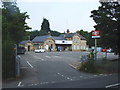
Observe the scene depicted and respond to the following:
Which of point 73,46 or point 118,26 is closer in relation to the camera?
point 118,26

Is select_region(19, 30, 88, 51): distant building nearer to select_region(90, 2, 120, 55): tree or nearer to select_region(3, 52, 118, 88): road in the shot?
select_region(90, 2, 120, 55): tree

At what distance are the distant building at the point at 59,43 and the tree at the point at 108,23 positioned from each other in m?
45.9

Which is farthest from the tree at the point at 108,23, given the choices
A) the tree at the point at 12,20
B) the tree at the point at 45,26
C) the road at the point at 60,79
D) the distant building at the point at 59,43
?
the tree at the point at 45,26

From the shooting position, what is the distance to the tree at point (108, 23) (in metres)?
19.1

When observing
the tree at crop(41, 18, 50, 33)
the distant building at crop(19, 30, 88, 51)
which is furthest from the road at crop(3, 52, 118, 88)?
the tree at crop(41, 18, 50, 33)

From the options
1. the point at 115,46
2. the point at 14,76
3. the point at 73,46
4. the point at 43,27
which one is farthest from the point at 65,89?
the point at 43,27

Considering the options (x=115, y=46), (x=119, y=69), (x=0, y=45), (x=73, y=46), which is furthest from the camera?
(x=73, y=46)

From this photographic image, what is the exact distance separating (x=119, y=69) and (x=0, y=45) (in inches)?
431

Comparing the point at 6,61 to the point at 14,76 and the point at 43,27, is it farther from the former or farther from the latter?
the point at 43,27

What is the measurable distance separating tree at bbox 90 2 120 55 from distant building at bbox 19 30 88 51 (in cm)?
4589

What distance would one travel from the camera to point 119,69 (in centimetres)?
1847

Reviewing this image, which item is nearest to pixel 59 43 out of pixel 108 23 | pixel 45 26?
pixel 45 26

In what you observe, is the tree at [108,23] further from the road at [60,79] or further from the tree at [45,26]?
the tree at [45,26]

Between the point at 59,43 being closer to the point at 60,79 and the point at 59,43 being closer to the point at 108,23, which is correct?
the point at 108,23
